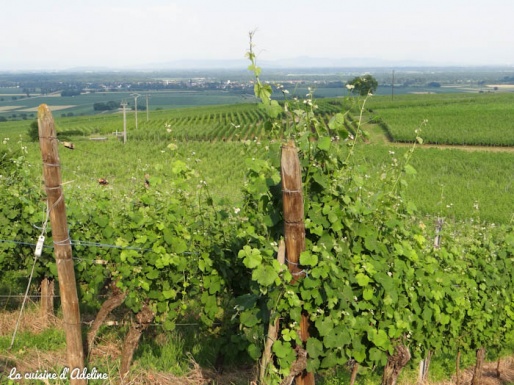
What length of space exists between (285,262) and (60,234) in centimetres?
221

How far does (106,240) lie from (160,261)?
126 cm

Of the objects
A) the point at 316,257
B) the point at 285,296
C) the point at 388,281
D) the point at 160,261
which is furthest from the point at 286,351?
the point at 160,261

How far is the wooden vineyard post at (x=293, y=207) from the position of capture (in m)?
3.80

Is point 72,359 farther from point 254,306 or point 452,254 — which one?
point 452,254

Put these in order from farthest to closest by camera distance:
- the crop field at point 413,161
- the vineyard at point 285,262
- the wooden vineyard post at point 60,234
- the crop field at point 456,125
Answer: the crop field at point 456,125
the crop field at point 413,161
the wooden vineyard post at point 60,234
the vineyard at point 285,262

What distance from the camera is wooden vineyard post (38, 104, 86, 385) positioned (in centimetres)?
480

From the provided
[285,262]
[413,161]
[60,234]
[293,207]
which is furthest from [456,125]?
[293,207]

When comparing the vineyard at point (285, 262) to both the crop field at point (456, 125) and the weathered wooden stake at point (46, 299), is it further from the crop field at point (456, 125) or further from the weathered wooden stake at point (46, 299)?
the crop field at point (456, 125)

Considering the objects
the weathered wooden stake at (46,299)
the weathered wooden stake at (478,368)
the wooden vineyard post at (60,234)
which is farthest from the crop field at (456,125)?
the wooden vineyard post at (60,234)

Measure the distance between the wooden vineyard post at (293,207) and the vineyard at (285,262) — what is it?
7 cm

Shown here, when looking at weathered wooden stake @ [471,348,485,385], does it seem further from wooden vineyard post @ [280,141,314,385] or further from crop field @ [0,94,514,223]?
crop field @ [0,94,514,223]

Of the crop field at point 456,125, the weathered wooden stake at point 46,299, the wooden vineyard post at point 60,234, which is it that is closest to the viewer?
the wooden vineyard post at point 60,234

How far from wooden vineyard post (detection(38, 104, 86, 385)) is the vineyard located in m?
0.25

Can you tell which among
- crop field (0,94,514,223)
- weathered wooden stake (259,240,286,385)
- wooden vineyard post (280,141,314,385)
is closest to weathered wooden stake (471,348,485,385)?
weathered wooden stake (259,240,286,385)
